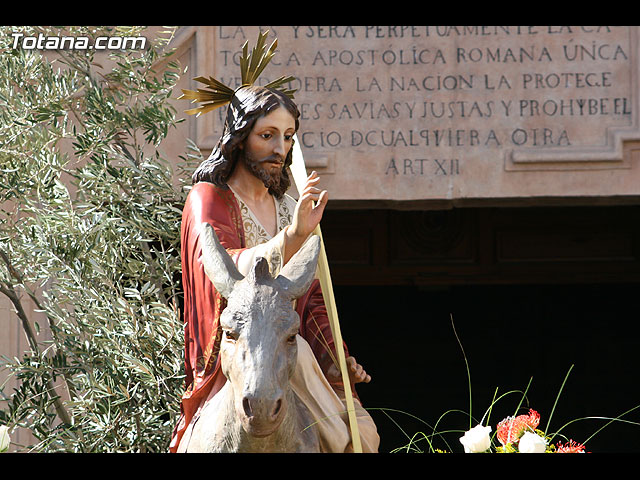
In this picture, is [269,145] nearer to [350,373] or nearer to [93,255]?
[350,373]

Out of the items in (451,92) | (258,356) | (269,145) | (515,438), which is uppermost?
(451,92)

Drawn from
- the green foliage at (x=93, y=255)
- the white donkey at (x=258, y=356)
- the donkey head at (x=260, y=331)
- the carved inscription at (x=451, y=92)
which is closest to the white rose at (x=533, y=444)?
the white donkey at (x=258, y=356)

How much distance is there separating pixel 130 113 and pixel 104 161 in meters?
0.31

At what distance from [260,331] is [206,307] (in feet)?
2.25

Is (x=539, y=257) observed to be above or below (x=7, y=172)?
below

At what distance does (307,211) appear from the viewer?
350 cm

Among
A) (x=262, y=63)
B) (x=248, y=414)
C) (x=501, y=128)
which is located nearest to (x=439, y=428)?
(x=501, y=128)

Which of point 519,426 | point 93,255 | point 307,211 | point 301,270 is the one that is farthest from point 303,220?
point 93,255

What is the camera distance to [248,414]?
9.82ft

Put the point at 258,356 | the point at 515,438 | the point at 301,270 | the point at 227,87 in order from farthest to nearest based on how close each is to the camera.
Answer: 1. the point at 227,87
2. the point at 515,438
3. the point at 301,270
4. the point at 258,356

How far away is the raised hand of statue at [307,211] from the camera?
3.47 meters

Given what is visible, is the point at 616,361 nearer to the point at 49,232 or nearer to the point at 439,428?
the point at 439,428

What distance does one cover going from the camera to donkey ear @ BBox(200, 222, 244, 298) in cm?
316

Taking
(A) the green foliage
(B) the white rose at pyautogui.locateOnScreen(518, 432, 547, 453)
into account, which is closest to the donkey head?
(B) the white rose at pyautogui.locateOnScreen(518, 432, 547, 453)
